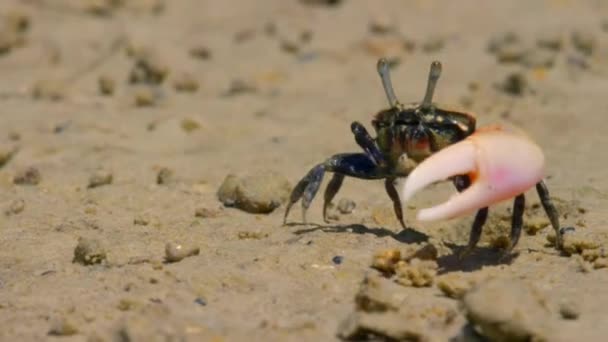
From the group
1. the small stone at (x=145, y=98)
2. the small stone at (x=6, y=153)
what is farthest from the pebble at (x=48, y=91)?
the small stone at (x=6, y=153)

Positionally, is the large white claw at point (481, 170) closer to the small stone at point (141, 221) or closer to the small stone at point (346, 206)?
the small stone at point (346, 206)

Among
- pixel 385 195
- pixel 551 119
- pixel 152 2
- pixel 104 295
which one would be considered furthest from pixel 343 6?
pixel 104 295

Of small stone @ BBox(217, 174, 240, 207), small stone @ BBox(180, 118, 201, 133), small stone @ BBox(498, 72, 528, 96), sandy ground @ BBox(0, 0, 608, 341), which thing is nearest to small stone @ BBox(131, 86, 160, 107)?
sandy ground @ BBox(0, 0, 608, 341)

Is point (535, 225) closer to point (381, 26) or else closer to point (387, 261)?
point (387, 261)

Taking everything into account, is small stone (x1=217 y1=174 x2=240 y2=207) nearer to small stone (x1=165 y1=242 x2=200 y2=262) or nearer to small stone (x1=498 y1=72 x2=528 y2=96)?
small stone (x1=165 y1=242 x2=200 y2=262)

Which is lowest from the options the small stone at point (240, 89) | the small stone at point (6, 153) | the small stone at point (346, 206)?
the small stone at point (346, 206)

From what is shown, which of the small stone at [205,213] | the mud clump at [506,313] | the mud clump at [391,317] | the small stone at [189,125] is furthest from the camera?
the small stone at [189,125]

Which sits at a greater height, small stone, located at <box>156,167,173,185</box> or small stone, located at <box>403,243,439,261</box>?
small stone, located at <box>156,167,173,185</box>

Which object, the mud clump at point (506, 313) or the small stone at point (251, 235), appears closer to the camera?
the mud clump at point (506, 313)
